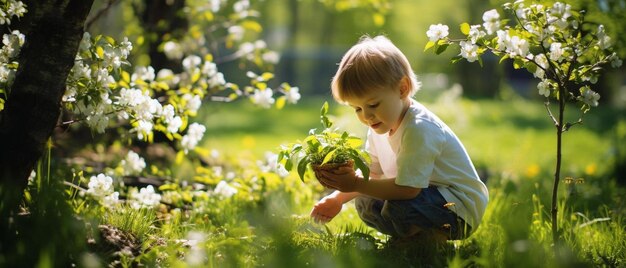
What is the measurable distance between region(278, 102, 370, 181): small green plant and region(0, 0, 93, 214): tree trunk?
893 millimetres

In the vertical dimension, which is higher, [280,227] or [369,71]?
[369,71]

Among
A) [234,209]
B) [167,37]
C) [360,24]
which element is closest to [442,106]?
[167,37]

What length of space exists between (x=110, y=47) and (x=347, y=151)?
1.06 meters

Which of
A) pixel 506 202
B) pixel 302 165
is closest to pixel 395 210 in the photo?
pixel 302 165

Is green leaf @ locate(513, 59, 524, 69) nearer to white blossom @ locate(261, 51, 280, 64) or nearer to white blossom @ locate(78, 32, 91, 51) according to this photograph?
white blossom @ locate(78, 32, 91, 51)

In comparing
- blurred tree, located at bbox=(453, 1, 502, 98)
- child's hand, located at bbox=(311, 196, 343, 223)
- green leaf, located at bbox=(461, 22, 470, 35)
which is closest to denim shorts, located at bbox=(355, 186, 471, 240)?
child's hand, located at bbox=(311, 196, 343, 223)

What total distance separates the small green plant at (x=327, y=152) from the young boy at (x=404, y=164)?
5 cm

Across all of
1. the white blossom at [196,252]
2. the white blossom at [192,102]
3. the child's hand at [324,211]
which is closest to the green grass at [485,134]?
the white blossom at [192,102]

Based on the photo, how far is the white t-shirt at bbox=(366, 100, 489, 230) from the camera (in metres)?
2.76

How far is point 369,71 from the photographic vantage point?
281 cm

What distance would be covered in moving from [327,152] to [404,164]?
0.32 metres

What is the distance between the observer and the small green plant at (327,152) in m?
2.69

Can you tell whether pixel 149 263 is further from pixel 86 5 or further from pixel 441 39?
pixel 441 39

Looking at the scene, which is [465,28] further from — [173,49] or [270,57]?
[173,49]
